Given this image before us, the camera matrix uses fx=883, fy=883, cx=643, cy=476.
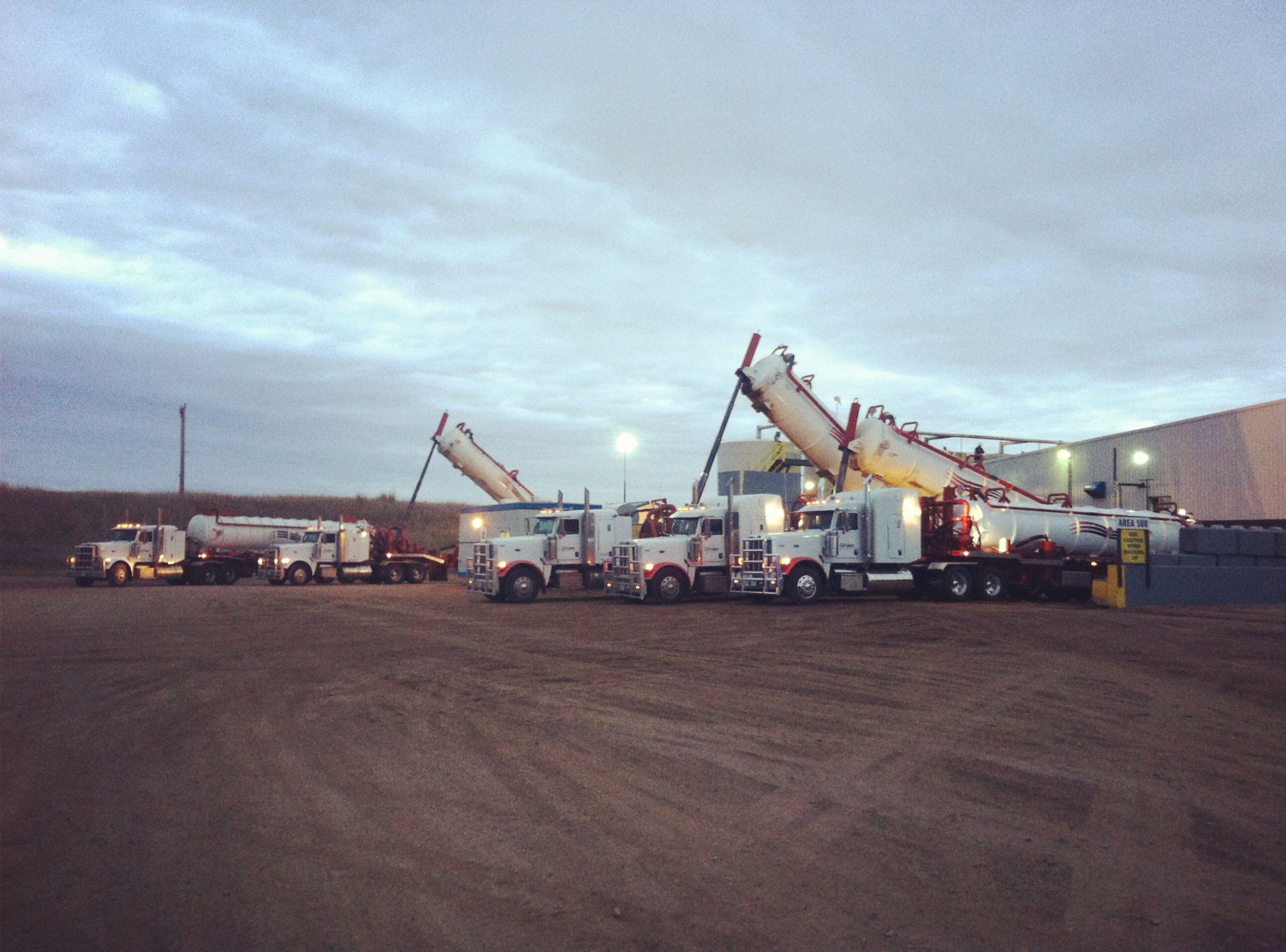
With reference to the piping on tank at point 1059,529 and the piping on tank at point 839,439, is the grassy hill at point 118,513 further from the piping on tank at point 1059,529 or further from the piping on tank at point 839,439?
the piping on tank at point 1059,529

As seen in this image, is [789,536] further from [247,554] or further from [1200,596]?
[247,554]

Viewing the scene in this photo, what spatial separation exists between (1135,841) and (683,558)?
63.9ft

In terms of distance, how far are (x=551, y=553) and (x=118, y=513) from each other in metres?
52.1

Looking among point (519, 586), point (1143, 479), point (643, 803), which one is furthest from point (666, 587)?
point (1143, 479)

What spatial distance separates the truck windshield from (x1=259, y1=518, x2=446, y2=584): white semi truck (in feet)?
67.6

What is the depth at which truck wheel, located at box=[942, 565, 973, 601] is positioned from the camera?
2508 cm

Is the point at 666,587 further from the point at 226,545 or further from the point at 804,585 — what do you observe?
the point at 226,545

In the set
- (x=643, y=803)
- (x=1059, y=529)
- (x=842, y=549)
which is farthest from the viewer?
(x=1059, y=529)

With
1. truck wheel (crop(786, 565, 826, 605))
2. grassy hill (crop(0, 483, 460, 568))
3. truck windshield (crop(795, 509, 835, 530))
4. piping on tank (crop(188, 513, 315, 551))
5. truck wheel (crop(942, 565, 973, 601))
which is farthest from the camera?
grassy hill (crop(0, 483, 460, 568))

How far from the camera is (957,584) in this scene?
2522 cm

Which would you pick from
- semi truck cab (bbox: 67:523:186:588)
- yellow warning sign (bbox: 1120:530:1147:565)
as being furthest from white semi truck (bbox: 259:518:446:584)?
yellow warning sign (bbox: 1120:530:1147:565)

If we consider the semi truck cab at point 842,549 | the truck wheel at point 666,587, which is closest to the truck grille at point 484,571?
the truck wheel at point 666,587

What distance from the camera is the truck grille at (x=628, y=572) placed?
944 inches

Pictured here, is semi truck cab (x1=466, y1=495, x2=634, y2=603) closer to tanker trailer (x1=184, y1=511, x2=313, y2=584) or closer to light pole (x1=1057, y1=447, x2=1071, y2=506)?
tanker trailer (x1=184, y1=511, x2=313, y2=584)
